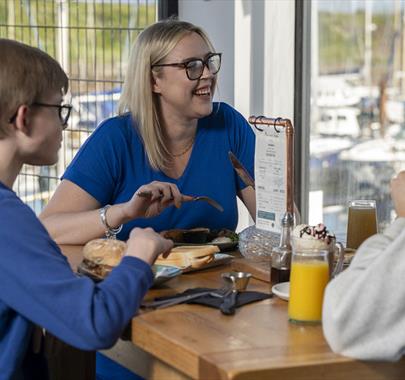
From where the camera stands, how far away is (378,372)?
1610mm

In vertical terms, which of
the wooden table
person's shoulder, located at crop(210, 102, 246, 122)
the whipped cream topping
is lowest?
the wooden table

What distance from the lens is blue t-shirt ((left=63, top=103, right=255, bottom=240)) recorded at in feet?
8.77

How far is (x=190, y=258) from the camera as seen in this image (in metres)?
2.18

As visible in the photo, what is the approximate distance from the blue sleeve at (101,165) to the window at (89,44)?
137 centimetres

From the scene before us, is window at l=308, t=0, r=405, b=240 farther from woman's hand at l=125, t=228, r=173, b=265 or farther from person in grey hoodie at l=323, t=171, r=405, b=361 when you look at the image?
person in grey hoodie at l=323, t=171, r=405, b=361

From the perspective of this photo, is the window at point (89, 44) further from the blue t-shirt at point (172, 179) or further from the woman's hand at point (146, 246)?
the woman's hand at point (146, 246)

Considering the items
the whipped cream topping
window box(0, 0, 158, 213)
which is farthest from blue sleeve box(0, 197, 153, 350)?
window box(0, 0, 158, 213)

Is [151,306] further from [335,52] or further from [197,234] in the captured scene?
[335,52]

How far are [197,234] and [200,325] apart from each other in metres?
0.74

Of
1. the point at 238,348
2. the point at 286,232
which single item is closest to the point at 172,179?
the point at 286,232

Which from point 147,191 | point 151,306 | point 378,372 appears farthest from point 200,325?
point 147,191

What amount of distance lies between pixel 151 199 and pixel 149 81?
512 mm

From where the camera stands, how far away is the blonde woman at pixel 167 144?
2.67 m

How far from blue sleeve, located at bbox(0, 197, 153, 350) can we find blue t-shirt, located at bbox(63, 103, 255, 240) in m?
0.96
